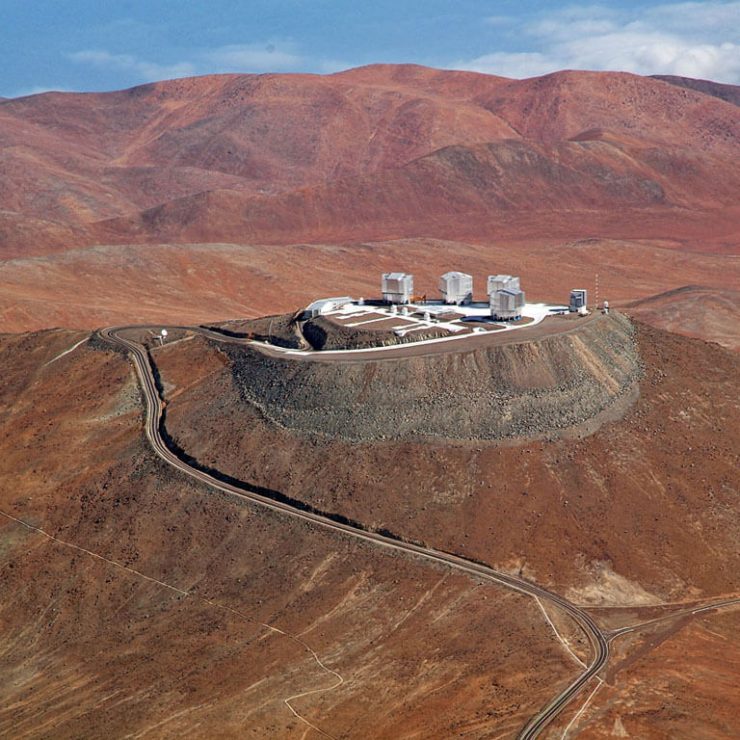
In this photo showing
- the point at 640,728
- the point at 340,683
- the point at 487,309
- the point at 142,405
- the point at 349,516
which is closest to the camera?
the point at 640,728

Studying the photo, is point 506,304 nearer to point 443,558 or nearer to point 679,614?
point 443,558

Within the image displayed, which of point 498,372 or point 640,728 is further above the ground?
point 498,372

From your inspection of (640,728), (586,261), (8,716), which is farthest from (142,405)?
(586,261)

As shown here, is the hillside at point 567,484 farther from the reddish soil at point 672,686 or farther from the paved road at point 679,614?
the paved road at point 679,614

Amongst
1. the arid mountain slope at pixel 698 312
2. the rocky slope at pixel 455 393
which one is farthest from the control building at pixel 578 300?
the arid mountain slope at pixel 698 312

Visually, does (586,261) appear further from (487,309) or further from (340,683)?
(340,683)

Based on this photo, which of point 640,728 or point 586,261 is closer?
point 640,728

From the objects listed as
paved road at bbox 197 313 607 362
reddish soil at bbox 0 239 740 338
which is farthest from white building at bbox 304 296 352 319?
reddish soil at bbox 0 239 740 338

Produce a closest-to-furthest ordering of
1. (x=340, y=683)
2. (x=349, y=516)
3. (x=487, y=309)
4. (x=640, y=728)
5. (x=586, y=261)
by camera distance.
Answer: (x=640, y=728)
(x=340, y=683)
(x=349, y=516)
(x=487, y=309)
(x=586, y=261)
